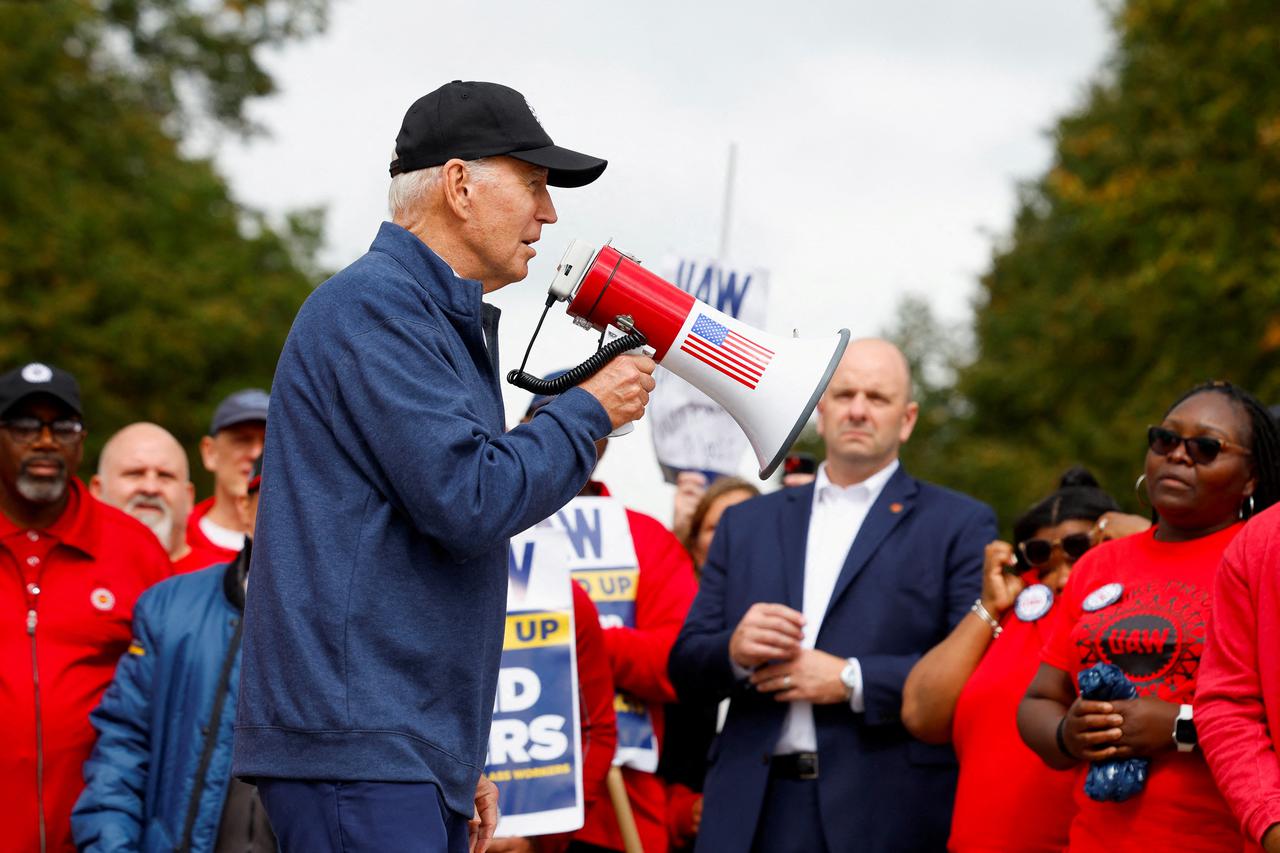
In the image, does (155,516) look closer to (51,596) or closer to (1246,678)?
(51,596)

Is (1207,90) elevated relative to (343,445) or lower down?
elevated

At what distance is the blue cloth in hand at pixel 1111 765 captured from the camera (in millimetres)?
4426

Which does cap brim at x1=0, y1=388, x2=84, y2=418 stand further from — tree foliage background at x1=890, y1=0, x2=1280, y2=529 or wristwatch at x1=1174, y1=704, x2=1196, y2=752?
tree foliage background at x1=890, y1=0, x2=1280, y2=529

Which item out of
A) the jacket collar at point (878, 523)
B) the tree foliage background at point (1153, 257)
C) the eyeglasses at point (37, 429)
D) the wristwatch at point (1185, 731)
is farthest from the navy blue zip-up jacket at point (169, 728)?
the tree foliage background at point (1153, 257)

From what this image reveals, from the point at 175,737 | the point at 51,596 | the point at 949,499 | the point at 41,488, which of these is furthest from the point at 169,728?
the point at 949,499

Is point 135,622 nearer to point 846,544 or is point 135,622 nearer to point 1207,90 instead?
point 846,544

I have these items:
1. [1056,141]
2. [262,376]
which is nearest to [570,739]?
[262,376]

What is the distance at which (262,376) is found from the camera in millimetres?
26828

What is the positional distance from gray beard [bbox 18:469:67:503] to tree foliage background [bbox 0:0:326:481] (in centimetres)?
1664

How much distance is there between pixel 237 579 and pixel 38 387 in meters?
1.34

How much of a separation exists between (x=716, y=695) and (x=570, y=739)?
93 cm

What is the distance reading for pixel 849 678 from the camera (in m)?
5.76

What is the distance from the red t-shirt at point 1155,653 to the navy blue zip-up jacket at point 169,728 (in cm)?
242

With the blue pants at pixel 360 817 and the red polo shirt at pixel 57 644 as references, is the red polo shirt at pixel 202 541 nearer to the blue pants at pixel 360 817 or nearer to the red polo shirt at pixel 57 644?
the red polo shirt at pixel 57 644
